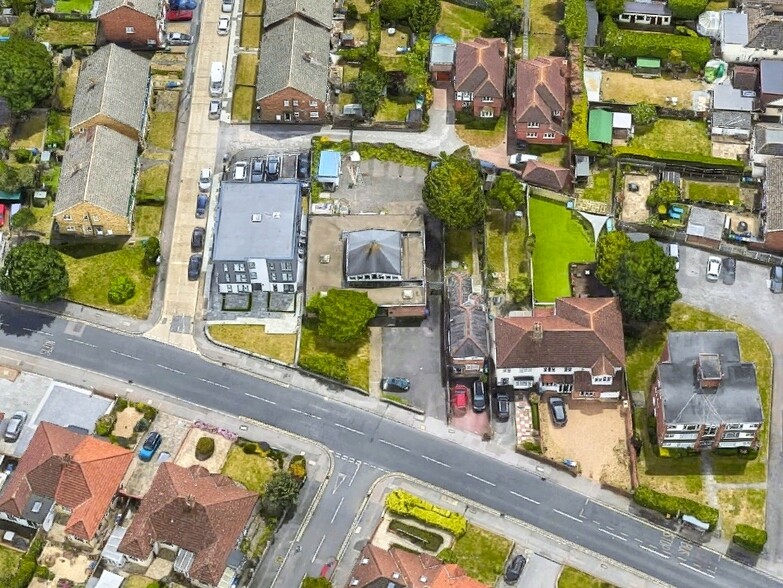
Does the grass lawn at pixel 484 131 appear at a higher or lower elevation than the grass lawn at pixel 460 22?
lower

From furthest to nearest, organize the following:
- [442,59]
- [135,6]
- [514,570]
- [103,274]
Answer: [135,6], [442,59], [103,274], [514,570]

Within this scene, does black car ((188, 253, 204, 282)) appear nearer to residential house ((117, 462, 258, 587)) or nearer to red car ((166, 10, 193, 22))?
residential house ((117, 462, 258, 587))

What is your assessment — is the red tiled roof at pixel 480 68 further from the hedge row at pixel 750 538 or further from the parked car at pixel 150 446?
the hedge row at pixel 750 538

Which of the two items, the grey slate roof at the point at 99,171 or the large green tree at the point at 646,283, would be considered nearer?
the large green tree at the point at 646,283

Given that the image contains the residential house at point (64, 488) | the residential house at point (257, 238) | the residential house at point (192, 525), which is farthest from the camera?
the residential house at point (257, 238)

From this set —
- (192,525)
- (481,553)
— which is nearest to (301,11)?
(192,525)

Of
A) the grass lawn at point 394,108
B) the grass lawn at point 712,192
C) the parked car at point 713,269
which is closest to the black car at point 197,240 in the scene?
the grass lawn at point 394,108

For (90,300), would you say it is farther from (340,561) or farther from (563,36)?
(563,36)

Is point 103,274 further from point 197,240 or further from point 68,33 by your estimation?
point 68,33
